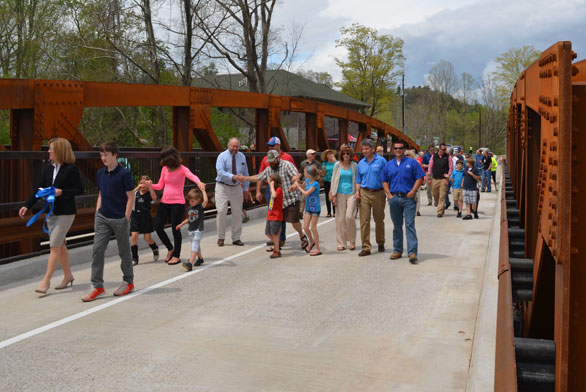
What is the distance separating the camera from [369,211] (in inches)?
419

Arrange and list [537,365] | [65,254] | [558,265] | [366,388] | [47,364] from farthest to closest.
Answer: [65,254]
[47,364]
[366,388]
[537,365]
[558,265]

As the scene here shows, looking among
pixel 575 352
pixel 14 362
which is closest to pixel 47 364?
pixel 14 362

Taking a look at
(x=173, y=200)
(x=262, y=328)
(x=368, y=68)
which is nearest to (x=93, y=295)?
(x=262, y=328)

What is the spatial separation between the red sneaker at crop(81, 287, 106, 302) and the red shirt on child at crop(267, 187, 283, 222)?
361cm

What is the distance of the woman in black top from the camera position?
25.3 feet

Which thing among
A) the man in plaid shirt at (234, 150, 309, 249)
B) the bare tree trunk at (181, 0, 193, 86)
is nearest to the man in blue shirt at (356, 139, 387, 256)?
the man in plaid shirt at (234, 150, 309, 249)

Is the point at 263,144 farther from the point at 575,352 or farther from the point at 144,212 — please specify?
the point at 575,352

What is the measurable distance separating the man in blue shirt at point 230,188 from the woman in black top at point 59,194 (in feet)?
14.3

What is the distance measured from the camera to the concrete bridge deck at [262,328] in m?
4.80

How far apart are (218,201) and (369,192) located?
3.17 m

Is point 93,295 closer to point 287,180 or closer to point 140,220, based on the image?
point 140,220

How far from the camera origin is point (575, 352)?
6.39 feet

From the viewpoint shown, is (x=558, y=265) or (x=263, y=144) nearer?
(x=558, y=265)

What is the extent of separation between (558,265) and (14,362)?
468cm
